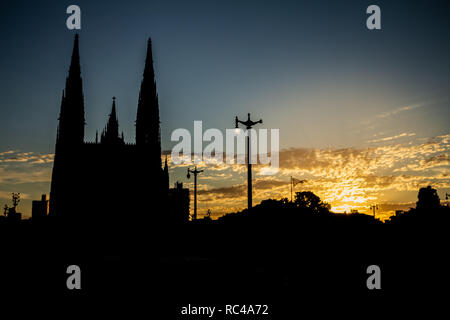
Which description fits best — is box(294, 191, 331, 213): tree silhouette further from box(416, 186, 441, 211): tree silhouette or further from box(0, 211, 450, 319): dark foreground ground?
box(0, 211, 450, 319): dark foreground ground

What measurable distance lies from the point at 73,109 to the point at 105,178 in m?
14.5

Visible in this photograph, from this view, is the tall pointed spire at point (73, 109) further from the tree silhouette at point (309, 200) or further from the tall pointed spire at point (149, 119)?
the tree silhouette at point (309, 200)

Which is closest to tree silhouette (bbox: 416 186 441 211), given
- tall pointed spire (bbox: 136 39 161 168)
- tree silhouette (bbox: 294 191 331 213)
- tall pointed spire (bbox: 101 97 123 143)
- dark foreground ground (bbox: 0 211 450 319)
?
tree silhouette (bbox: 294 191 331 213)

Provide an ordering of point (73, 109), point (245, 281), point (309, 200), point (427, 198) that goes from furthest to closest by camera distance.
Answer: point (309, 200) → point (73, 109) → point (427, 198) → point (245, 281)

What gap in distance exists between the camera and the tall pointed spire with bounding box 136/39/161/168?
67562 mm

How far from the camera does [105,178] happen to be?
74375 mm

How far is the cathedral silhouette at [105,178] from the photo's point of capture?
216 ft

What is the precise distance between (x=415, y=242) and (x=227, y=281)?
35.6 ft

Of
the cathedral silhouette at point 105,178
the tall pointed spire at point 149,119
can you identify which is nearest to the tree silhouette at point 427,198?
the cathedral silhouette at point 105,178

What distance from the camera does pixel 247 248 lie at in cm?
2322

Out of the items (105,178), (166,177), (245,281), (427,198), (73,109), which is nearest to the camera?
(245,281)

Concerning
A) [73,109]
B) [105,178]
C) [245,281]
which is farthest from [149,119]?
[245,281]

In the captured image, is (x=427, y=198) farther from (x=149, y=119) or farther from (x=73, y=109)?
(x=73, y=109)

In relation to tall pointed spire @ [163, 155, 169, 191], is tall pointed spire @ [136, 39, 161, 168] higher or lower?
higher
